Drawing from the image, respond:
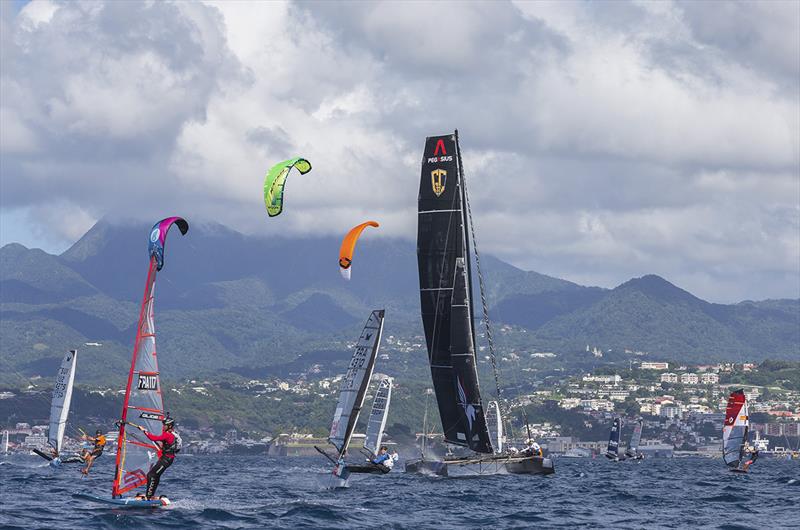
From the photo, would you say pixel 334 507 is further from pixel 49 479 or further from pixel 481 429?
pixel 49 479

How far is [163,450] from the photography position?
48781 mm

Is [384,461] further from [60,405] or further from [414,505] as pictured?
[60,405]

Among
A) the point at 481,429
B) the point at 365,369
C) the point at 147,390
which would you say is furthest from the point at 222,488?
the point at 147,390

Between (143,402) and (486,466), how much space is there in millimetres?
34080

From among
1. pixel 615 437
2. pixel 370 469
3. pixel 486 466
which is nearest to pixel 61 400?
pixel 370 469

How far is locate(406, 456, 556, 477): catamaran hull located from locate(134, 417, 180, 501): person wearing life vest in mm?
30637

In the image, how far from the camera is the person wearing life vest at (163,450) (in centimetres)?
4862

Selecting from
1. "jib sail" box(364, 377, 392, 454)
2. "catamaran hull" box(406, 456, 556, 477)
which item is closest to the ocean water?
"catamaran hull" box(406, 456, 556, 477)

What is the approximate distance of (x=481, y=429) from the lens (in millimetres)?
80062

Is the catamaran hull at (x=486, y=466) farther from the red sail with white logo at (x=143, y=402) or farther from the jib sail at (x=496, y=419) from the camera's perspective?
the red sail with white logo at (x=143, y=402)

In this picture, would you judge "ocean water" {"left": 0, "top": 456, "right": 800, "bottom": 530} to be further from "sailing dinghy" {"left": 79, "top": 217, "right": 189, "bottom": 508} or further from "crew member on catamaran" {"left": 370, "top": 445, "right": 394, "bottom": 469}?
"crew member on catamaran" {"left": 370, "top": 445, "right": 394, "bottom": 469}

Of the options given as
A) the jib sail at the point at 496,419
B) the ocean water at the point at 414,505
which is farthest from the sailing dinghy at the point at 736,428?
the ocean water at the point at 414,505

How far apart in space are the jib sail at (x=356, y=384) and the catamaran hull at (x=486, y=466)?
6500 millimetres

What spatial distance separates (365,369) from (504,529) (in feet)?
86.4
